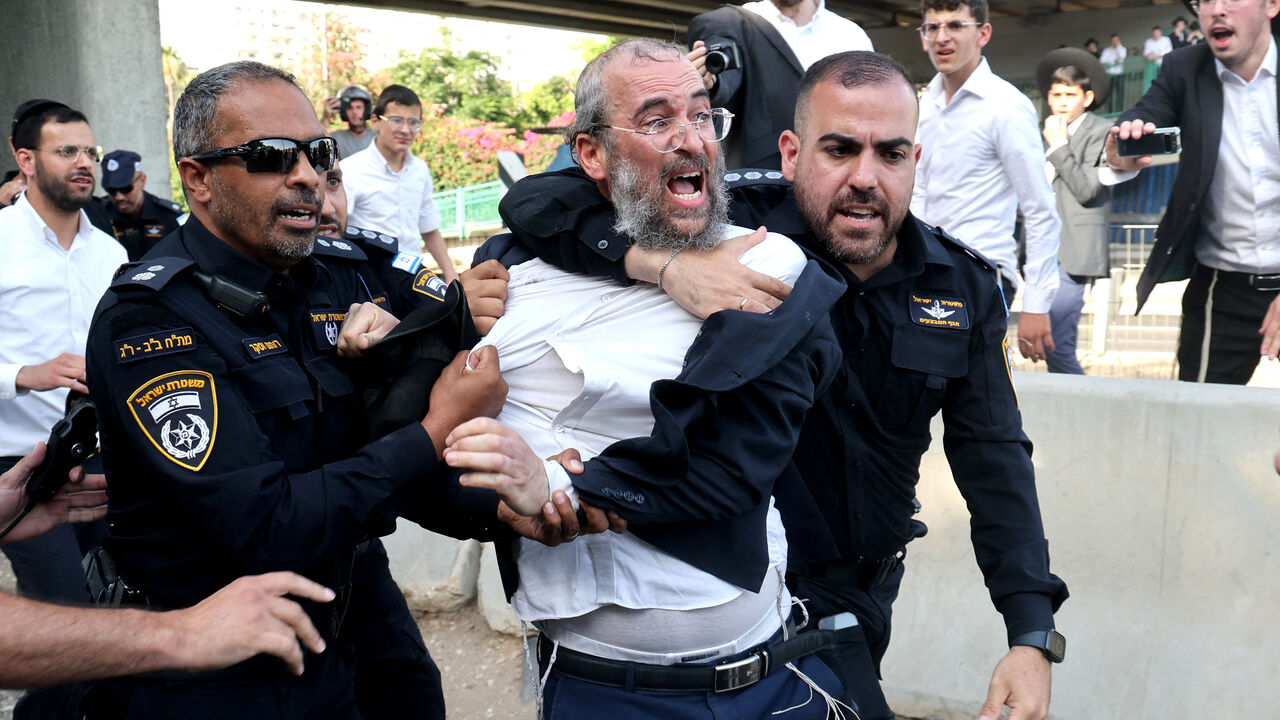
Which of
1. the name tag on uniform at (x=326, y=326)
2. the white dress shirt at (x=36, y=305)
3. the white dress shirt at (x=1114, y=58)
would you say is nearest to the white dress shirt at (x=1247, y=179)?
the name tag on uniform at (x=326, y=326)

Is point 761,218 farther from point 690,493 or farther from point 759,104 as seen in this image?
point 759,104

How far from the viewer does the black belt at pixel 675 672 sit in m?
2.14

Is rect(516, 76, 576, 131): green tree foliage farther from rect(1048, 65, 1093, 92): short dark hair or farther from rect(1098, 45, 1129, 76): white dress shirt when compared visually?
rect(1048, 65, 1093, 92): short dark hair

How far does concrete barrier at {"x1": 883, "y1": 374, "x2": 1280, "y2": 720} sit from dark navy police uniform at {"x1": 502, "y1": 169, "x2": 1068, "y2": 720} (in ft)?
4.21

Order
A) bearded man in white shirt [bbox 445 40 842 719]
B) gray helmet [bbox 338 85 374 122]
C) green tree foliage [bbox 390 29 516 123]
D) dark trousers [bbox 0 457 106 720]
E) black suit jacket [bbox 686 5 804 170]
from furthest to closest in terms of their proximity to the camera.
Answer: green tree foliage [bbox 390 29 516 123] < gray helmet [bbox 338 85 374 122] < black suit jacket [bbox 686 5 804 170] < dark trousers [bbox 0 457 106 720] < bearded man in white shirt [bbox 445 40 842 719]

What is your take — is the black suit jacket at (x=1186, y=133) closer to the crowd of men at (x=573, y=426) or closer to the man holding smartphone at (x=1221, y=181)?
the man holding smartphone at (x=1221, y=181)

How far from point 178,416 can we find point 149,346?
0.50 feet

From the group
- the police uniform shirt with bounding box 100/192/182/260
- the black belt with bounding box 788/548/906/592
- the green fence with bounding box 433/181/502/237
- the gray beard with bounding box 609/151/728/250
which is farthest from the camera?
the green fence with bounding box 433/181/502/237

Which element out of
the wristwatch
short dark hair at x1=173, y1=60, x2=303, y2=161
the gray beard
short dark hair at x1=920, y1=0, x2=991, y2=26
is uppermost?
short dark hair at x1=920, y1=0, x2=991, y2=26

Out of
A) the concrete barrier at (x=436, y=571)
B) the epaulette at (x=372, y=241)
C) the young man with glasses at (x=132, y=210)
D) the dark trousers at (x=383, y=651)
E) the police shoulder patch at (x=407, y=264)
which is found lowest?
the concrete barrier at (x=436, y=571)

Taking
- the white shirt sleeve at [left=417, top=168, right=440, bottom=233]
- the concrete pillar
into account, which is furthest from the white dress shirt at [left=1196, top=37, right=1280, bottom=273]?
the concrete pillar

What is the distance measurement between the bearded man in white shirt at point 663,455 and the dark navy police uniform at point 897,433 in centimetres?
26

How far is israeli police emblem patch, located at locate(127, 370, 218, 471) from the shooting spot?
205cm

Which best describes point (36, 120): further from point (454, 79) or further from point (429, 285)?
point (454, 79)
